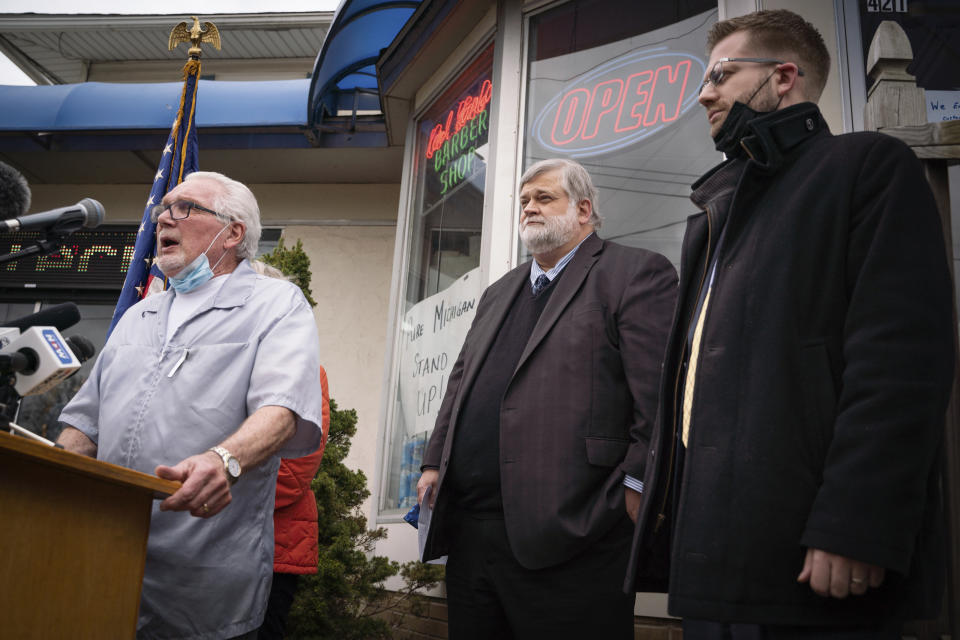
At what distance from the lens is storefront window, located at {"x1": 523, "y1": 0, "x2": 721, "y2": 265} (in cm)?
429

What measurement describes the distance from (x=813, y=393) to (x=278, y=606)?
2.46m

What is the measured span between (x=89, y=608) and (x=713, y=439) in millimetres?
1357

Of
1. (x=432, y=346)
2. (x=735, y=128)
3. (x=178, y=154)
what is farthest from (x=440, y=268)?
(x=735, y=128)

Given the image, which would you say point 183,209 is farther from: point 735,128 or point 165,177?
point 165,177

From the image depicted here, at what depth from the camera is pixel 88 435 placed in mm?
2484

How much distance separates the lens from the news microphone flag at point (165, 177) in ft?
16.5

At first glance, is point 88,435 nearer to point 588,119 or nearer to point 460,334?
point 460,334

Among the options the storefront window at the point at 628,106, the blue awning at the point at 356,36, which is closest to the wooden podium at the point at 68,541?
the storefront window at the point at 628,106

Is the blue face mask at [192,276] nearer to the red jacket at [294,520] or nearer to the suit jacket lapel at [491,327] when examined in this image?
the red jacket at [294,520]

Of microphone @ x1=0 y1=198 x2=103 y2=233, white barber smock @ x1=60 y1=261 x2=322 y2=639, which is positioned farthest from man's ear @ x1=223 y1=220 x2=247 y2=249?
microphone @ x1=0 y1=198 x2=103 y2=233

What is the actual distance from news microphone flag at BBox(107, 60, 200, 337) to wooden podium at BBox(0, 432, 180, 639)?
3528mm

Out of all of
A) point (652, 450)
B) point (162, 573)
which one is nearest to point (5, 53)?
point (162, 573)

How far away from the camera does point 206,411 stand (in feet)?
7.43

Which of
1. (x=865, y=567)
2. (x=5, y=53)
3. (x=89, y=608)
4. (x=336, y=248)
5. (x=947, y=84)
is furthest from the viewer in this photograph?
(x=5, y=53)
